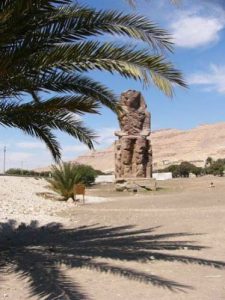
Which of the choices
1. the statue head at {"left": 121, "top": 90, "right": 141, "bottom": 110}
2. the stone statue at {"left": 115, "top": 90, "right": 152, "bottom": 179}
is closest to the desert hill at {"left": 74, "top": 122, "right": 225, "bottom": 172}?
the statue head at {"left": 121, "top": 90, "right": 141, "bottom": 110}

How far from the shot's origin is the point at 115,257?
8.04 m

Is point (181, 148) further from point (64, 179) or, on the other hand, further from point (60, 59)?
point (60, 59)

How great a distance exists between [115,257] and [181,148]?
355ft

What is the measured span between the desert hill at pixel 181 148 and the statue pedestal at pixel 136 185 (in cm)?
6440

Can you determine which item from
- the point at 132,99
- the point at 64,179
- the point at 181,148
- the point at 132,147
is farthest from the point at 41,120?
the point at 181,148

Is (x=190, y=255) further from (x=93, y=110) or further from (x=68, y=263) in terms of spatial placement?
(x=93, y=110)

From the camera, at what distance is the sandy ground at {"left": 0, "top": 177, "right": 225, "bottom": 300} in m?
5.97

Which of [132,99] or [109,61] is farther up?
[132,99]

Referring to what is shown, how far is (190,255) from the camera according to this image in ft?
26.4

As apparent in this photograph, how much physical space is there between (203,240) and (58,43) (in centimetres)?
432

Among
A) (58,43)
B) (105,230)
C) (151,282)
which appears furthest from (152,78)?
(105,230)

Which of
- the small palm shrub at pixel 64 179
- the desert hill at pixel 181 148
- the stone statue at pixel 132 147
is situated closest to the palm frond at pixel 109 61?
the small palm shrub at pixel 64 179

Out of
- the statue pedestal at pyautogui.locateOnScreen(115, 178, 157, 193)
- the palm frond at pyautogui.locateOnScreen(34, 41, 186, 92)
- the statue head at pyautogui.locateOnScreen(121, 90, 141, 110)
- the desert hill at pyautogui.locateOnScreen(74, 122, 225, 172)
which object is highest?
the desert hill at pyautogui.locateOnScreen(74, 122, 225, 172)

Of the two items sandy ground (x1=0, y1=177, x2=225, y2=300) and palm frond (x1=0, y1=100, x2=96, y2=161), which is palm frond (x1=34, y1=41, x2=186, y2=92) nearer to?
palm frond (x1=0, y1=100, x2=96, y2=161)
